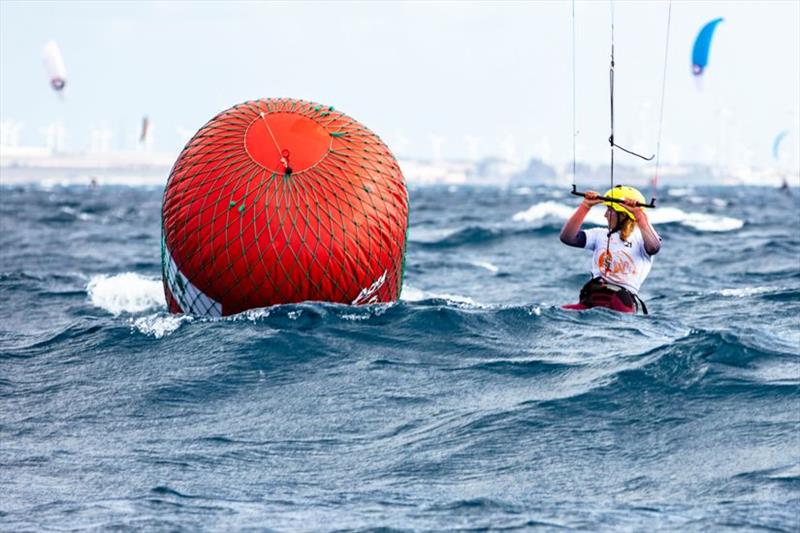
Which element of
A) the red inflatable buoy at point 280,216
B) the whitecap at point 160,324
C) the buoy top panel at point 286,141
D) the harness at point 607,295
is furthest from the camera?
the harness at point 607,295

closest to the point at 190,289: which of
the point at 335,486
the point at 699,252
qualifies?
the point at 335,486

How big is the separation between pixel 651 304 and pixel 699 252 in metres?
9.36

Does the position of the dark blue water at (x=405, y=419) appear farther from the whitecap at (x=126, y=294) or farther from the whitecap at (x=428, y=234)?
the whitecap at (x=428, y=234)

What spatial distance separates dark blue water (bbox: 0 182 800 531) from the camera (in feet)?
17.4

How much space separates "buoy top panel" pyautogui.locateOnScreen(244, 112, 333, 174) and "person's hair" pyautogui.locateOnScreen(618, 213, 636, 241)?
2.08m

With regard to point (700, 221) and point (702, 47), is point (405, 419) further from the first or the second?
point (702, 47)

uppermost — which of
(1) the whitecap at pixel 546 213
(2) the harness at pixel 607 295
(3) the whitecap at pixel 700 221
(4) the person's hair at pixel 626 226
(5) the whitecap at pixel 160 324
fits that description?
(4) the person's hair at pixel 626 226

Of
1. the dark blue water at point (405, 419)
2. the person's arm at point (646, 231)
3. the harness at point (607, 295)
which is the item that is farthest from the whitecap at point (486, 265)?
the person's arm at point (646, 231)

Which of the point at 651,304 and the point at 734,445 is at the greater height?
the point at 734,445

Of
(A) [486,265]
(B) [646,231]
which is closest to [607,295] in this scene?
→ (B) [646,231]

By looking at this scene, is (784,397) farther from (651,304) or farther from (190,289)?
(651,304)

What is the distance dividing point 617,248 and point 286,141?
241 cm

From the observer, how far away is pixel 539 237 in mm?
24828

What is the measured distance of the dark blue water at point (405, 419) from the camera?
529cm
